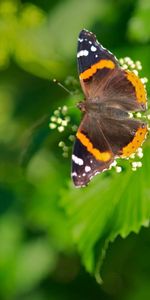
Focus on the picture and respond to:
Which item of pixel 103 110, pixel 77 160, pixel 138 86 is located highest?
pixel 138 86

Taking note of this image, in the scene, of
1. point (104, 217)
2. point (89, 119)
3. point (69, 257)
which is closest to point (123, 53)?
point (89, 119)

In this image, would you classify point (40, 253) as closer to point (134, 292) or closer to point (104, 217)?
point (134, 292)

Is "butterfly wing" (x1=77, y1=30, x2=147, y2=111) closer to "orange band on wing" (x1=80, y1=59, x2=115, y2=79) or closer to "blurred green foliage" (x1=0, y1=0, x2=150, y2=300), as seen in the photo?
"orange band on wing" (x1=80, y1=59, x2=115, y2=79)

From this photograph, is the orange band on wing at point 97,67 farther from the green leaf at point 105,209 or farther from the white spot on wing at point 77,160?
the white spot on wing at point 77,160

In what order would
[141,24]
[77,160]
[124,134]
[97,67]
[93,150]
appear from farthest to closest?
[141,24] < [97,67] < [124,134] < [93,150] < [77,160]

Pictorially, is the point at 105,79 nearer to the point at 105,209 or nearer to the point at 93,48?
the point at 93,48

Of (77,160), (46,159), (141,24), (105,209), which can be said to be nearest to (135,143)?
(77,160)

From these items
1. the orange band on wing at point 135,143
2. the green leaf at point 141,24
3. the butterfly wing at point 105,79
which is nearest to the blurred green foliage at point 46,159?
the green leaf at point 141,24
